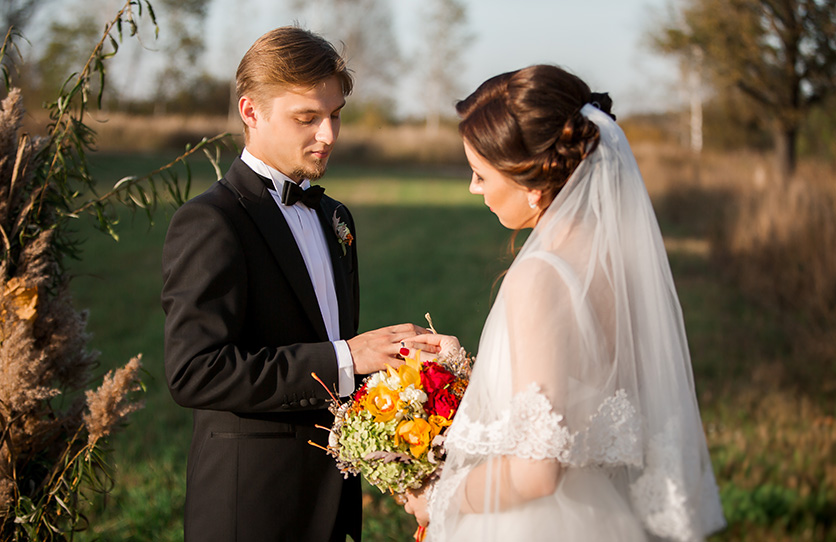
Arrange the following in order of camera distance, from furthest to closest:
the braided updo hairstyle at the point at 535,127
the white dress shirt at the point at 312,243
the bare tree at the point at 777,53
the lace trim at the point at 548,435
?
the bare tree at the point at 777,53
the white dress shirt at the point at 312,243
the braided updo hairstyle at the point at 535,127
the lace trim at the point at 548,435

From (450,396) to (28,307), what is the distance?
1525mm

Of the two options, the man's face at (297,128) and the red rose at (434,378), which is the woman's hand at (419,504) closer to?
the red rose at (434,378)

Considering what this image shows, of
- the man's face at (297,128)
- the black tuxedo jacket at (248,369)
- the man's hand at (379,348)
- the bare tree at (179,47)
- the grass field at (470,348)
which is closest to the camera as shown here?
the black tuxedo jacket at (248,369)

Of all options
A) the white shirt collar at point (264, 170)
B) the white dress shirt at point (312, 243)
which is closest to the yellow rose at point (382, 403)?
the white dress shirt at point (312, 243)

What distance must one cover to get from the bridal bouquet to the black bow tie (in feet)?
2.42

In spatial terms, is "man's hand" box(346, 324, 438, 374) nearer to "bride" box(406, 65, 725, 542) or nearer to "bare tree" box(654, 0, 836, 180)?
"bride" box(406, 65, 725, 542)

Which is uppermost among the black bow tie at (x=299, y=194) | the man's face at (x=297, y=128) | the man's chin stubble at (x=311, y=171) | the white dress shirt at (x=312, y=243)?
the man's face at (x=297, y=128)

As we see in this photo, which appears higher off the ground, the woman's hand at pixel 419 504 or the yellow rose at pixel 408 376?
the yellow rose at pixel 408 376

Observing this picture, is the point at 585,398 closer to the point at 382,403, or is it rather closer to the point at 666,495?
the point at 666,495

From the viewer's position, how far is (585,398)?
208 centimetres

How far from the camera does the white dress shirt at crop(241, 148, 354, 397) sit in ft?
8.84

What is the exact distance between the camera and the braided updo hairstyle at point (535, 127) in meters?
2.14

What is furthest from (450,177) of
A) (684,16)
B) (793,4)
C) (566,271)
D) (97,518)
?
(566,271)

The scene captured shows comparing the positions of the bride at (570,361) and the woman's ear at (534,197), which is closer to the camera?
the bride at (570,361)
